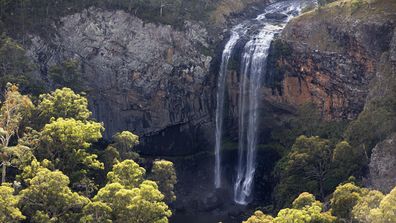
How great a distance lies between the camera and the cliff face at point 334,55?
46.6m

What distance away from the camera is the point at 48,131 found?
39.1 meters

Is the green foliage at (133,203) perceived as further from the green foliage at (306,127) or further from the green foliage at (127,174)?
the green foliage at (306,127)

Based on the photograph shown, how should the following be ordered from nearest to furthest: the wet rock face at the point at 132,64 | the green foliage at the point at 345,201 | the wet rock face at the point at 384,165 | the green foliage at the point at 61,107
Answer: the green foliage at the point at 345,201 < the wet rock face at the point at 384,165 < the green foliage at the point at 61,107 < the wet rock face at the point at 132,64

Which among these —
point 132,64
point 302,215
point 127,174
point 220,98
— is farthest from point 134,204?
point 220,98

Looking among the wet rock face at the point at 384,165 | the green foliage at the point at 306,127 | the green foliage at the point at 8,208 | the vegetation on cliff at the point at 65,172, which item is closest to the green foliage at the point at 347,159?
the wet rock face at the point at 384,165

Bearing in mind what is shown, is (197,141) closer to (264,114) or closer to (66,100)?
(264,114)

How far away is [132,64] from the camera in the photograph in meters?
54.1

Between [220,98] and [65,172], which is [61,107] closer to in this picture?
[65,172]

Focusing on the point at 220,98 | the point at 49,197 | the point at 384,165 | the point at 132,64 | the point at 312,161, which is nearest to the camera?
the point at 49,197

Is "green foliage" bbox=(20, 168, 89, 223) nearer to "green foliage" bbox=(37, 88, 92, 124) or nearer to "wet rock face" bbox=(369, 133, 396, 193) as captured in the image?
"green foliage" bbox=(37, 88, 92, 124)

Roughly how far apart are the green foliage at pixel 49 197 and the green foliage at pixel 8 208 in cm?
137

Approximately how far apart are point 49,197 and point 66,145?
576 centimetres

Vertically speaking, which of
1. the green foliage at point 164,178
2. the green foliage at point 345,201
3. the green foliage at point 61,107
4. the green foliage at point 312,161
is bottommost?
the green foliage at point 164,178

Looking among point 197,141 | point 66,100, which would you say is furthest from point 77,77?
point 197,141
